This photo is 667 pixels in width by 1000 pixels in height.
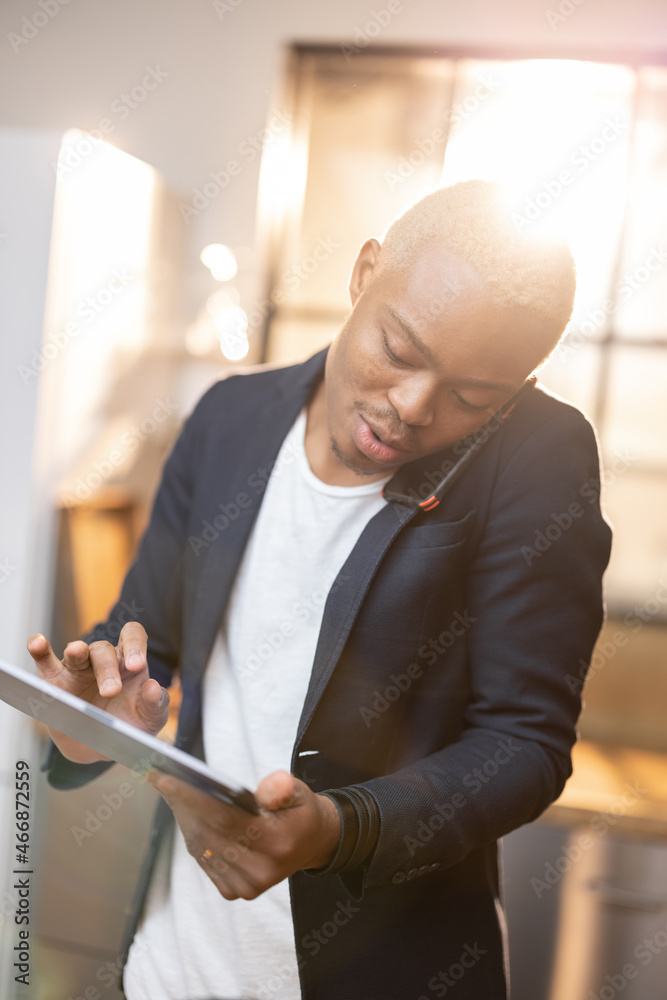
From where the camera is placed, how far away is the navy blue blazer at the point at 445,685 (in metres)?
0.59

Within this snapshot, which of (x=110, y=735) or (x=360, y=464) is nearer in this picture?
(x=110, y=735)

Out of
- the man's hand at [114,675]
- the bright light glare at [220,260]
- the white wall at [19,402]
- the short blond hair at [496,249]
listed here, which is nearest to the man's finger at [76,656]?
the man's hand at [114,675]

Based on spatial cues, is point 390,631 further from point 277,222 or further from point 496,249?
point 277,222

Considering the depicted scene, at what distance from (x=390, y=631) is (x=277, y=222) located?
4.78 feet

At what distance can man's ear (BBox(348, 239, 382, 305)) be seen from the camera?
64 cm

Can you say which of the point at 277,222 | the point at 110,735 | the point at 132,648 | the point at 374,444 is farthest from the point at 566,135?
the point at 110,735

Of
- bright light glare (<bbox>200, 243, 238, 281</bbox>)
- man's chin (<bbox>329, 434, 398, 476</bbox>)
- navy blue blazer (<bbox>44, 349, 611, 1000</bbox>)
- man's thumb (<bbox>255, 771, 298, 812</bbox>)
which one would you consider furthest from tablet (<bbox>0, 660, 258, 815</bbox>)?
bright light glare (<bbox>200, 243, 238, 281</bbox>)

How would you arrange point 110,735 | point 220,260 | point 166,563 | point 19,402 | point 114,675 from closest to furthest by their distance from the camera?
point 110,735
point 114,675
point 166,563
point 19,402
point 220,260

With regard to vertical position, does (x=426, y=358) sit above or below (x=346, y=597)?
above

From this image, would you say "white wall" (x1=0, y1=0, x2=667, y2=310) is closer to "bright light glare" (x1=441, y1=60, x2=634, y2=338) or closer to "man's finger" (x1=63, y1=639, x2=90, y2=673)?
"bright light glare" (x1=441, y1=60, x2=634, y2=338)

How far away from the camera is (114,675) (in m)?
0.54

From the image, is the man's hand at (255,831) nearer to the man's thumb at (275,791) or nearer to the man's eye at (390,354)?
the man's thumb at (275,791)

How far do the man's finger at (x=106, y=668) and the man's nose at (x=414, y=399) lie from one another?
A: 25 cm

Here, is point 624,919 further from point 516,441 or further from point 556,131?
point 556,131
